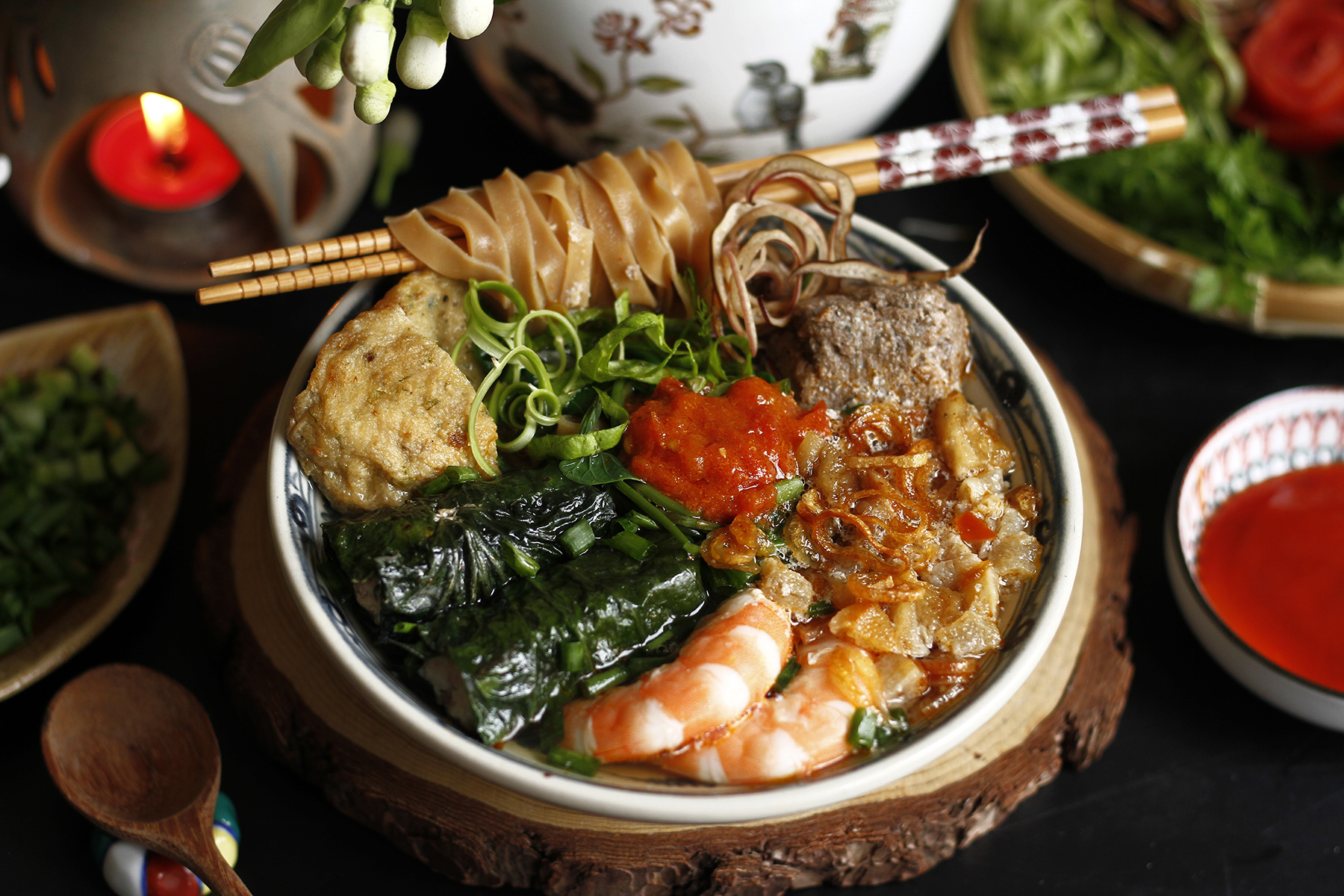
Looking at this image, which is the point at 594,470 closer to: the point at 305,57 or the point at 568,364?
the point at 568,364

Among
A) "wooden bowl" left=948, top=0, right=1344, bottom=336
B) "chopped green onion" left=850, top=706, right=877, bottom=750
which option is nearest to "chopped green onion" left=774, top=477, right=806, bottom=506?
"chopped green onion" left=850, top=706, right=877, bottom=750

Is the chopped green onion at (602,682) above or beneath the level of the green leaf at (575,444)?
beneath

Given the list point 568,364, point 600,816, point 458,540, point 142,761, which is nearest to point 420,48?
point 568,364

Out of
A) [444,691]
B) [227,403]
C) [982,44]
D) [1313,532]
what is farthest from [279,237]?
[1313,532]

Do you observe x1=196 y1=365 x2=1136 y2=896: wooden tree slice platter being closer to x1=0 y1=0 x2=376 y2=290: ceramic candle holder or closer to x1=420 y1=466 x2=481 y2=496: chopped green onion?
x1=420 y1=466 x2=481 y2=496: chopped green onion

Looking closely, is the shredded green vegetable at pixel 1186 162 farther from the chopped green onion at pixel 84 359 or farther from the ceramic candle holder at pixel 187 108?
the chopped green onion at pixel 84 359

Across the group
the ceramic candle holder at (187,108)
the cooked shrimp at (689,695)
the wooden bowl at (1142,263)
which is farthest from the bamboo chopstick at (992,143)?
the cooked shrimp at (689,695)

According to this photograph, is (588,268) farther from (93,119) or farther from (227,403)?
(93,119)
